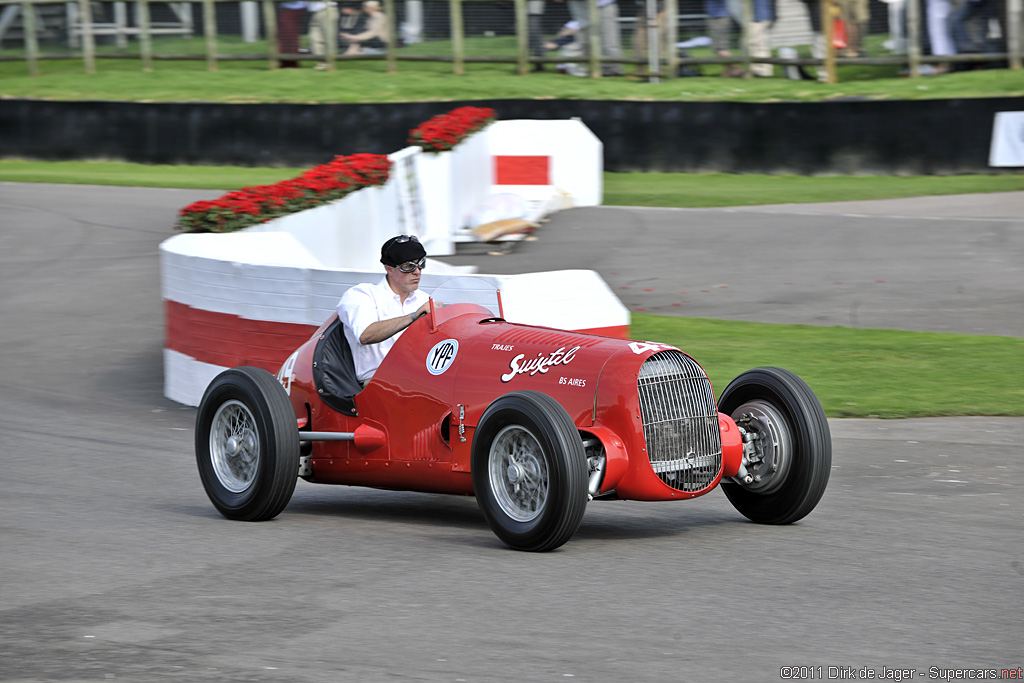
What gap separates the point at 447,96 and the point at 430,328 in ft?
71.4

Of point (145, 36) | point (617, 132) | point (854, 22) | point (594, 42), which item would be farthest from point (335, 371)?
point (145, 36)

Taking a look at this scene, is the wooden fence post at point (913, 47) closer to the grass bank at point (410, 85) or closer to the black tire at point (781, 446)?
the grass bank at point (410, 85)

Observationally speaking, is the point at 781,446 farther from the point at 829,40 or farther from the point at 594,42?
the point at 594,42

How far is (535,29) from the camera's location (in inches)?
1169

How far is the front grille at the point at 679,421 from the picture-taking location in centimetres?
645

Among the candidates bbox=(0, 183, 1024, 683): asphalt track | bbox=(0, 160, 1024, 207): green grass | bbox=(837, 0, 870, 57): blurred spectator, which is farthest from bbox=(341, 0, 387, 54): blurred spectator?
bbox=(0, 183, 1024, 683): asphalt track

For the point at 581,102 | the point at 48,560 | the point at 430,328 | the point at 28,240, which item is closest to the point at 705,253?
the point at 581,102

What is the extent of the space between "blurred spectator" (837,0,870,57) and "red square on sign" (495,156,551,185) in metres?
8.12

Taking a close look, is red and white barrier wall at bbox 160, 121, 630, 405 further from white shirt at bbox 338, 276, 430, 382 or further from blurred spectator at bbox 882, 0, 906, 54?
blurred spectator at bbox 882, 0, 906, 54

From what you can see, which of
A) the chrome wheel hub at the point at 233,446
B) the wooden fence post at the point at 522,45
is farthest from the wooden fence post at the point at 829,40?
the chrome wheel hub at the point at 233,446

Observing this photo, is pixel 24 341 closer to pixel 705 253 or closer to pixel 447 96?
pixel 705 253

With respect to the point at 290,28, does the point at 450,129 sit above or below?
below

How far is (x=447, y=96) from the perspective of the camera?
2834cm

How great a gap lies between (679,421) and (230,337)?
5169 mm
